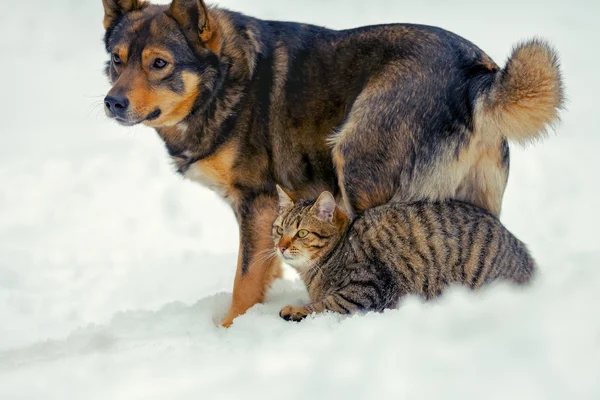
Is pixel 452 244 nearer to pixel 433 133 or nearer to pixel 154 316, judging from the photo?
pixel 433 133

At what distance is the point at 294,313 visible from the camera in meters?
4.18

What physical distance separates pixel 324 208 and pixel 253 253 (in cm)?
59

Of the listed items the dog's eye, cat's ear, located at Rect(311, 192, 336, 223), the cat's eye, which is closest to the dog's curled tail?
cat's ear, located at Rect(311, 192, 336, 223)

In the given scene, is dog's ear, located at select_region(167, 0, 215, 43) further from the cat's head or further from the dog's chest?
the cat's head

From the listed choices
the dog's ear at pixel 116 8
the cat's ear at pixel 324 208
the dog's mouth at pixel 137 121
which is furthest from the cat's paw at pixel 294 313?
the dog's ear at pixel 116 8

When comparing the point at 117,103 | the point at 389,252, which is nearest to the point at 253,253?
the point at 389,252

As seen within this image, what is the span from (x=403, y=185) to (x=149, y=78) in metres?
1.55

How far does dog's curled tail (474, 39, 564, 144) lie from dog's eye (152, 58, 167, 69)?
178cm

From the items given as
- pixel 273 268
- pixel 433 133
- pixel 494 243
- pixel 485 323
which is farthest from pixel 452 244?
pixel 273 268

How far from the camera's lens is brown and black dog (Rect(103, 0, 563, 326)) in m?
4.30

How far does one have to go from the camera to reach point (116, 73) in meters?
4.58

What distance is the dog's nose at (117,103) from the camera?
4.24 m

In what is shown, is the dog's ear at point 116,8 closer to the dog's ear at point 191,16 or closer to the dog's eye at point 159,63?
the dog's ear at point 191,16

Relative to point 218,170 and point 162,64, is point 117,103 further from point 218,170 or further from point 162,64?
point 218,170
